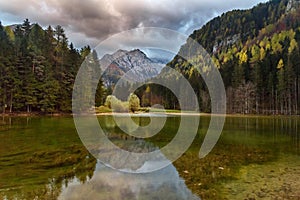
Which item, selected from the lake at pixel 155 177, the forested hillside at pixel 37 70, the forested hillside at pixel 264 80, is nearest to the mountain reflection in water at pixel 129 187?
the lake at pixel 155 177

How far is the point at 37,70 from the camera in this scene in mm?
47938

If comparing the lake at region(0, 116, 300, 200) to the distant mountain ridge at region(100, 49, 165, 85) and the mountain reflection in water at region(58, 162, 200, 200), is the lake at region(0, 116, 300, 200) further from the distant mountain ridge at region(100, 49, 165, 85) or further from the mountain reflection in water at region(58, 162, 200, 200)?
the distant mountain ridge at region(100, 49, 165, 85)

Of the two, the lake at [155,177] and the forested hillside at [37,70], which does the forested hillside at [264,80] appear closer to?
the lake at [155,177]

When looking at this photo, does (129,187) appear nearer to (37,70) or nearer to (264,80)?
(37,70)

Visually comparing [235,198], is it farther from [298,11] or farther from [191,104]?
[298,11]

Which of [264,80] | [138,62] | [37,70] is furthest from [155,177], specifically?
[264,80]

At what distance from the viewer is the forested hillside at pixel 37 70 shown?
4362cm

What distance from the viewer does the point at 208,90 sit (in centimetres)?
7744

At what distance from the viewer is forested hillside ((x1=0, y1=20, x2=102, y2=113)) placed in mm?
43625

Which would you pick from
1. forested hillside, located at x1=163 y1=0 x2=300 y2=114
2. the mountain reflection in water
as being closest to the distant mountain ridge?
forested hillside, located at x1=163 y1=0 x2=300 y2=114

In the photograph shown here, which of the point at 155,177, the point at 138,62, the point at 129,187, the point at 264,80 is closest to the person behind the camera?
the point at 129,187

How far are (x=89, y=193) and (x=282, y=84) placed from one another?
62.5 metres

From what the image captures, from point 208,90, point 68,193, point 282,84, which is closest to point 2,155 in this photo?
point 68,193

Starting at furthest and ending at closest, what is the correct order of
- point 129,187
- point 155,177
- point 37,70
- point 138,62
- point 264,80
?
point 264,80 < point 37,70 < point 138,62 < point 155,177 < point 129,187
